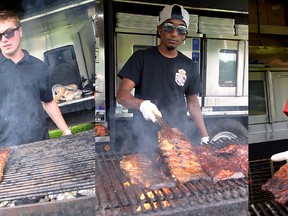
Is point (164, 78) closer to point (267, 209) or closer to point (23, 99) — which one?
point (23, 99)

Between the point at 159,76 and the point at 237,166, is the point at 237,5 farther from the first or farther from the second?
the point at 237,166

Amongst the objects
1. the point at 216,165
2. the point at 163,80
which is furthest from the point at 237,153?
the point at 163,80

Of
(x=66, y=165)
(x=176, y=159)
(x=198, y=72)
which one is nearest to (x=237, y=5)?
(x=198, y=72)

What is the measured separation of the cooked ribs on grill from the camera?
343 cm

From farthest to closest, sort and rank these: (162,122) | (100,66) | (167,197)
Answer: (162,122)
(100,66)
(167,197)

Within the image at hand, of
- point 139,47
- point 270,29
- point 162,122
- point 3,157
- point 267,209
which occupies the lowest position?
point 267,209

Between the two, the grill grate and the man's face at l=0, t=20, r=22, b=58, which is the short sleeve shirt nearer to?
the grill grate

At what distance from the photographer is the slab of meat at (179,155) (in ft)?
9.48

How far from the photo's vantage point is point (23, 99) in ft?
8.96

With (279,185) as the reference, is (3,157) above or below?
above

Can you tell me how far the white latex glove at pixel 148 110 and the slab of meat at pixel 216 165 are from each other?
60 centimetres

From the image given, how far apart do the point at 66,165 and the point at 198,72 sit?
143 cm

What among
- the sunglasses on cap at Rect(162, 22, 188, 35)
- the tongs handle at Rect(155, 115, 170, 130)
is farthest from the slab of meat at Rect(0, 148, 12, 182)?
the sunglasses on cap at Rect(162, 22, 188, 35)

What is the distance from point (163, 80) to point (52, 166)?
3.97ft
